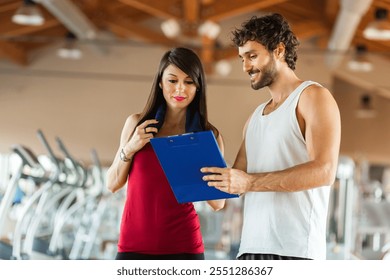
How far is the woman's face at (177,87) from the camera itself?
1.79 meters

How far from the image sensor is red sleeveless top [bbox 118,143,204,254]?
1821 mm

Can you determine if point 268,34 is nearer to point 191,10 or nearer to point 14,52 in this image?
point 191,10

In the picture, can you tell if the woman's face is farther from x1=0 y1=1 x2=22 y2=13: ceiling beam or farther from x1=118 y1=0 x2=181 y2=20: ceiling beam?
x1=0 y1=1 x2=22 y2=13: ceiling beam

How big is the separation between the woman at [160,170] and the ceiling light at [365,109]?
42.3ft

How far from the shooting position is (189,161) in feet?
5.54

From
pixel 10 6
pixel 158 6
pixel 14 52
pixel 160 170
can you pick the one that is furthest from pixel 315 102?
pixel 14 52

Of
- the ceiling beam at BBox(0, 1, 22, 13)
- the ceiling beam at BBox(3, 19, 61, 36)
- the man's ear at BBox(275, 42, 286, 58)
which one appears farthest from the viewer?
the ceiling beam at BBox(3, 19, 61, 36)

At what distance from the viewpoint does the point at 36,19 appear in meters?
7.03

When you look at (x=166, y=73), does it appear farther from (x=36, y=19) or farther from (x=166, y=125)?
(x=36, y=19)

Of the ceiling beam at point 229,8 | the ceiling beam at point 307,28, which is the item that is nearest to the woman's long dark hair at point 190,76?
the ceiling beam at point 229,8

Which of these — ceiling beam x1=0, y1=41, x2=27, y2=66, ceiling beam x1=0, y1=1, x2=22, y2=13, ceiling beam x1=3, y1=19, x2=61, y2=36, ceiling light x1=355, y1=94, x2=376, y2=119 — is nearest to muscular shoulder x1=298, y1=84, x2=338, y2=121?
ceiling beam x1=0, y1=1, x2=22, y2=13

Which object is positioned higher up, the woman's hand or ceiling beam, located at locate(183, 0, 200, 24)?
ceiling beam, located at locate(183, 0, 200, 24)

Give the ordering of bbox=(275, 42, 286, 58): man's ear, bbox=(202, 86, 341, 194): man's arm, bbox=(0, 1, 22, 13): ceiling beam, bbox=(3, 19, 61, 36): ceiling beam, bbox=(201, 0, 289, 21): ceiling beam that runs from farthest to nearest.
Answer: bbox=(3, 19, 61, 36): ceiling beam, bbox=(0, 1, 22, 13): ceiling beam, bbox=(201, 0, 289, 21): ceiling beam, bbox=(275, 42, 286, 58): man's ear, bbox=(202, 86, 341, 194): man's arm
